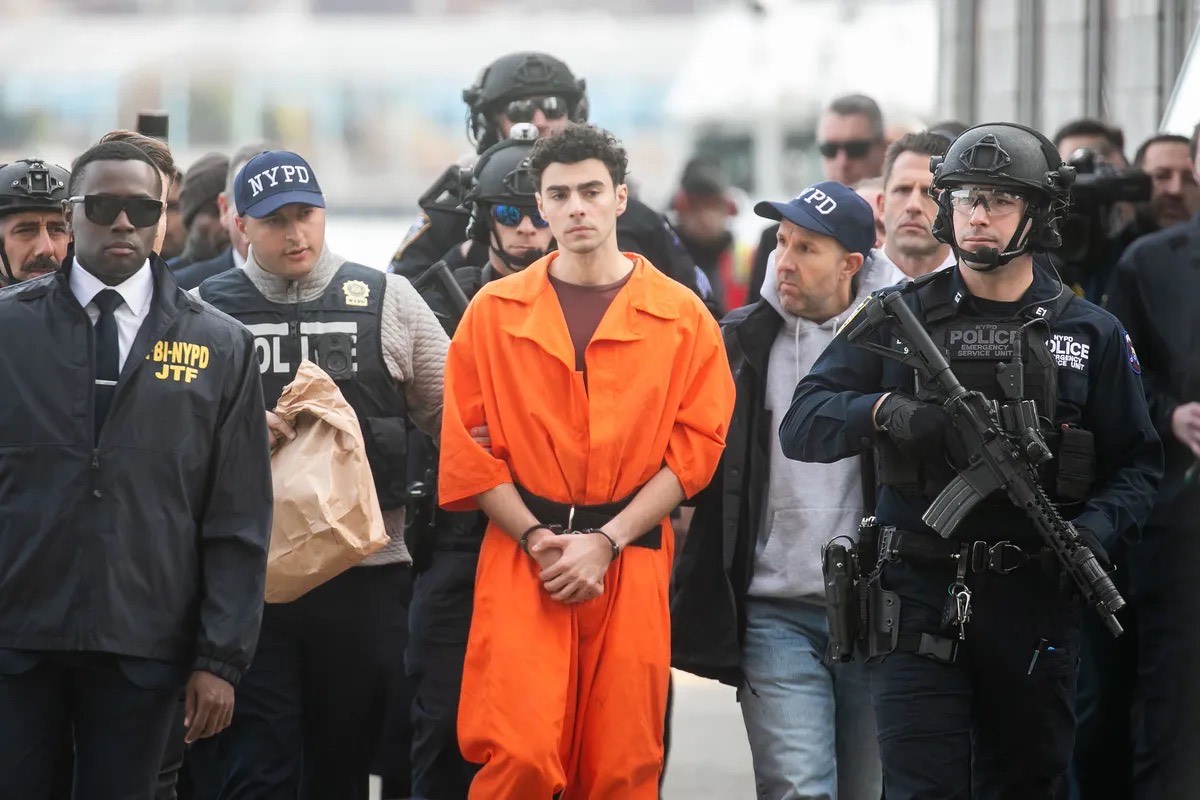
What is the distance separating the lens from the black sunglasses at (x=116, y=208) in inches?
212

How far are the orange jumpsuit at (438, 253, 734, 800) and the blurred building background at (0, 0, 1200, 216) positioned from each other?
29.3m

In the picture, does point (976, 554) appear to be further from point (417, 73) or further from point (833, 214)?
point (417, 73)

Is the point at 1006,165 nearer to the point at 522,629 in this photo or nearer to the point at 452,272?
the point at 522,629

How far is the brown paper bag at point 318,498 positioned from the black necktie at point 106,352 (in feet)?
3.12

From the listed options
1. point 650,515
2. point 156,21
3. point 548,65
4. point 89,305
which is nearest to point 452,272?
point 548,65

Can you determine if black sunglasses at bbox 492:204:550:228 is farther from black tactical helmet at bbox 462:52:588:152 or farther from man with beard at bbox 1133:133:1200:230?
man with beard at bbox 1133:133:1200:230

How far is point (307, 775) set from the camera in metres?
6.58

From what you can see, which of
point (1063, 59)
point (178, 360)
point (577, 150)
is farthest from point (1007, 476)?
point (1063, 59)

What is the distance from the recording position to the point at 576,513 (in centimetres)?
613

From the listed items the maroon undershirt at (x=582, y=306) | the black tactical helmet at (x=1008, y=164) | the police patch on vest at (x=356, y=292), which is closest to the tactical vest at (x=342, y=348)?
the police patch on vest at (x=356, y=292)

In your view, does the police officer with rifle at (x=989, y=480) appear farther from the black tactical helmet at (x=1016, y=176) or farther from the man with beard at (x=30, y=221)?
the man with beard at (x=30, y=221)

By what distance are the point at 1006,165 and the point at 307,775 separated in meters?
2.74

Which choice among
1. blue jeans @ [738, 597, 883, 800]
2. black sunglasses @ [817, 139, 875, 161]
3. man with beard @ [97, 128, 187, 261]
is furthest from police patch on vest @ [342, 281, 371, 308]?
black sunglasses @ [817, 139, 875, 161]

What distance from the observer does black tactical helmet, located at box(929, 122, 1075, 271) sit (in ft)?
18.9
